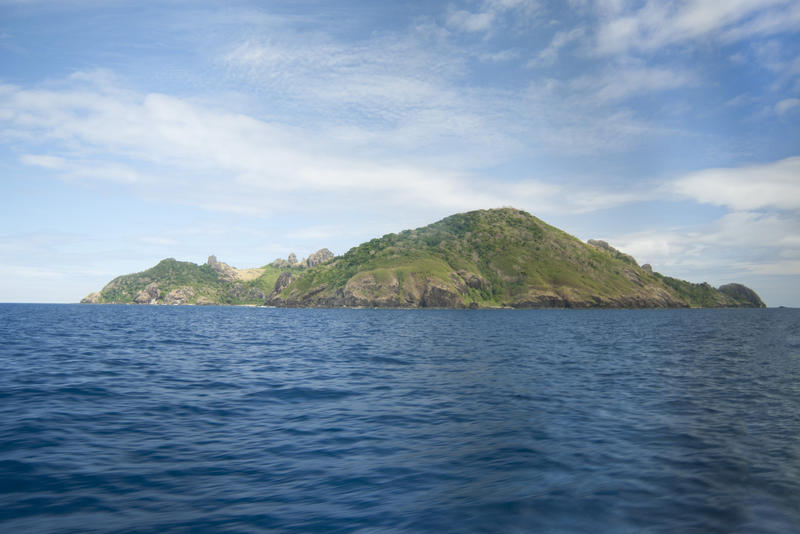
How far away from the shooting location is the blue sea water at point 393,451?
348 inches

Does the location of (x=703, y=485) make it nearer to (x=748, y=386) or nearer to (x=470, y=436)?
(x=470, y=436)

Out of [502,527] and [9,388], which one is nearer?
[502,527]

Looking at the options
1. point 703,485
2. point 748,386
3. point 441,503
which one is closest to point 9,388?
point 441,503

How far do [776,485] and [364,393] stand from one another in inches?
615

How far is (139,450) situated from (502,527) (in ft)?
35.4

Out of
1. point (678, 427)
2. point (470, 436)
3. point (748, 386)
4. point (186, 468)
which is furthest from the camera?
point (748, 386)

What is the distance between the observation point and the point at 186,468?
11312mm

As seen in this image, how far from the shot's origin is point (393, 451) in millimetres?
12984

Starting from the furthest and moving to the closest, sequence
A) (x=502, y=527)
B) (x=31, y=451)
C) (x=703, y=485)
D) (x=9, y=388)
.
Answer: (x=9, y=388) → (x=31, y=451) → (x=703, y=485) → (x=502, y=527)

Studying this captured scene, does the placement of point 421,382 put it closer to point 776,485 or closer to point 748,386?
point 776,485

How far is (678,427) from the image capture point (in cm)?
1582

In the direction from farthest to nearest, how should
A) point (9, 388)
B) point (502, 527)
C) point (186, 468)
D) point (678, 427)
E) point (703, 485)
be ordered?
point (9, 388) → point (678, 427) → point (186, 468) → point (703, 485) → point (502, 527)

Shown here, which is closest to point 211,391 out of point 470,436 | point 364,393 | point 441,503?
point 364,393

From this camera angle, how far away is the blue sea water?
8.84 m
